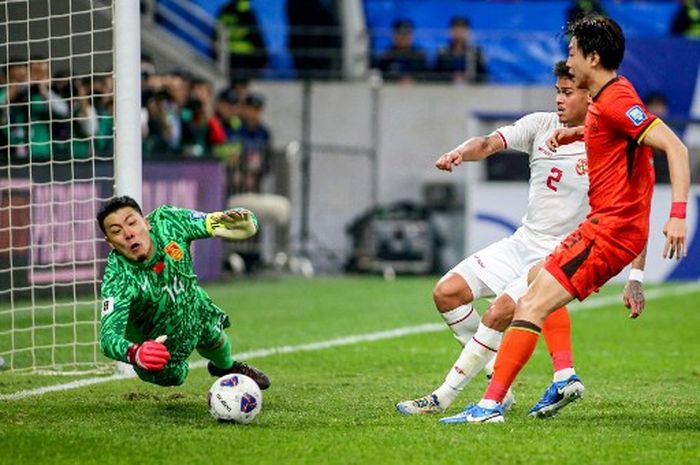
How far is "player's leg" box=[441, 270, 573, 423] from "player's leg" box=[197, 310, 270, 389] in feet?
5.57

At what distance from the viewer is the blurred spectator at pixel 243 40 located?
24266mm

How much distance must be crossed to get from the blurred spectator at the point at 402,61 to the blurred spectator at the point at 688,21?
4.18 m

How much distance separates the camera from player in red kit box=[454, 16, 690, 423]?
24.9 feet

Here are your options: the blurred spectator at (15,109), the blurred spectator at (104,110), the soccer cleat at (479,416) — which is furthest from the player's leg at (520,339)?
the blurred spectator at (15,109)

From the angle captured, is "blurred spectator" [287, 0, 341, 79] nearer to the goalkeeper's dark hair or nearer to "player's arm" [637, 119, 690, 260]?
the goalkeeper's dark hair

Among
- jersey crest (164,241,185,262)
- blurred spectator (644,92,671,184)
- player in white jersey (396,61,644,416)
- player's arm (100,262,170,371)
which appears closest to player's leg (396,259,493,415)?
player in white jersey (396,61,644,416)

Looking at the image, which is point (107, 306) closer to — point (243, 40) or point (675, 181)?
point (675, 181)

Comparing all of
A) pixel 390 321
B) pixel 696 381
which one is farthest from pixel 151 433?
pixel 390 321

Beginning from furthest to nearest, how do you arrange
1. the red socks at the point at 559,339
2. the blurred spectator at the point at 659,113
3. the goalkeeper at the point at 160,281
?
the blurred spectator at the point at 659,113 → the red socks at the point at 559,339 → the goalkeeper at the point at 160,281

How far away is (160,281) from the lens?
27.8 ft

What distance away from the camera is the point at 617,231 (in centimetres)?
766

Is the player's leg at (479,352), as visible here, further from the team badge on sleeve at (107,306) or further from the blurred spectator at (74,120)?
the blurred spectator at (74,120)

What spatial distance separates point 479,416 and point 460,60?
17.3 metres

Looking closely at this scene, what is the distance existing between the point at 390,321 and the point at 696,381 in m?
5.15
